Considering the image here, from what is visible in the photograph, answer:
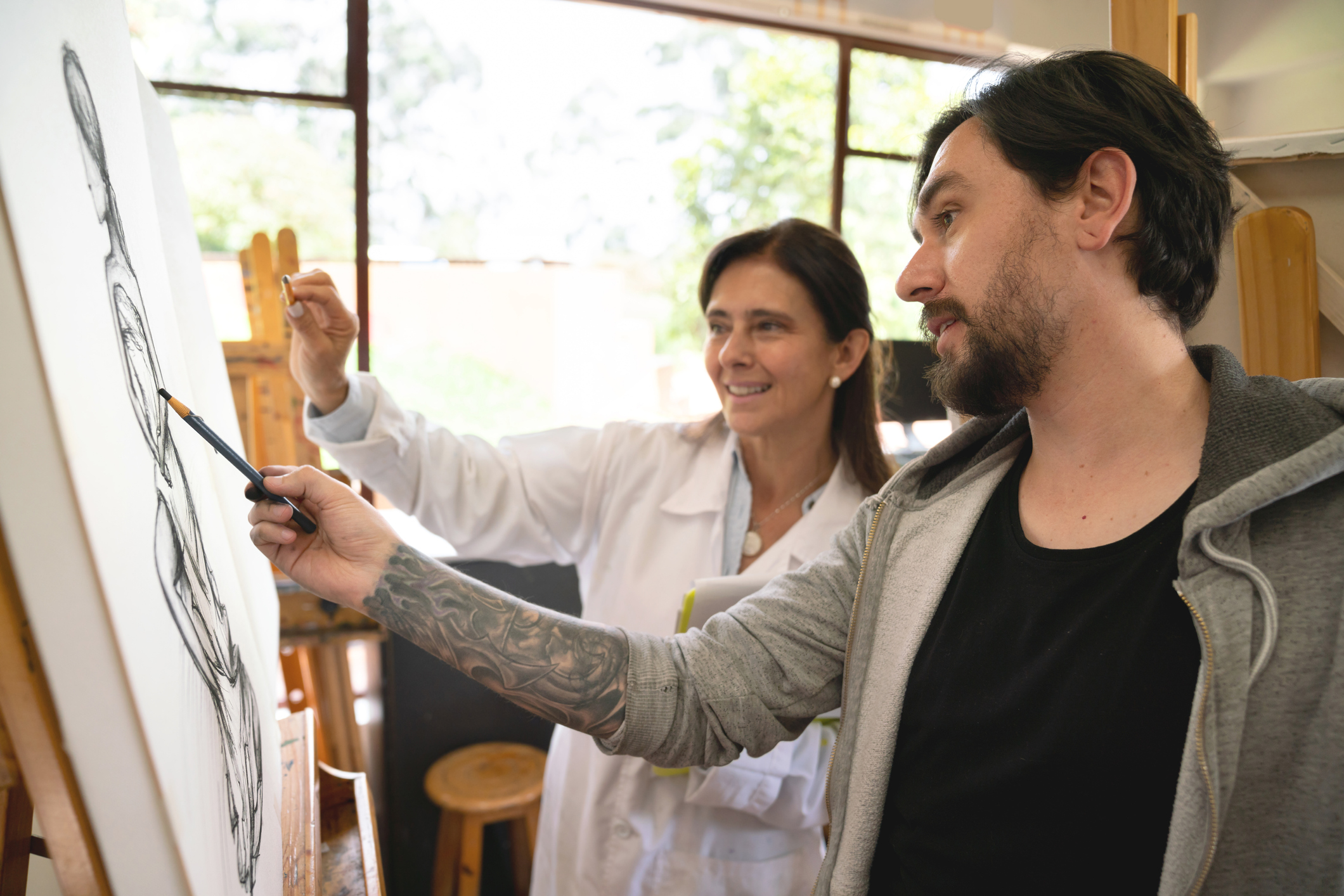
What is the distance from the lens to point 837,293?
1.55 metres

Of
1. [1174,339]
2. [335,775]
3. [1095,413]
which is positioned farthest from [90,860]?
[1174,339]

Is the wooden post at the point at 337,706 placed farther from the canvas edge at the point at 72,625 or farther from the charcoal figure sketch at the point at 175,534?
the canvas edge at the point at 72,625

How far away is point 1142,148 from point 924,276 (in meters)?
0.26

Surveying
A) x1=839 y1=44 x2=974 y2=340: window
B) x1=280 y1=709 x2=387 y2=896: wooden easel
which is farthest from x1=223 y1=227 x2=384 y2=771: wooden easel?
x1=839 y1=44 x2=974 y2=340: window

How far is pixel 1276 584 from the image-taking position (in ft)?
2.25

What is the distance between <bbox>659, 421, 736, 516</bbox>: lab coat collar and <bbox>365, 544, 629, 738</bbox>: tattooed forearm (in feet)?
2.11

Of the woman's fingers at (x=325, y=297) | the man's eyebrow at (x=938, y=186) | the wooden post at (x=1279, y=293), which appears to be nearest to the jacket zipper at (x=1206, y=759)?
the man's eyebrow at (x=938, y=186)

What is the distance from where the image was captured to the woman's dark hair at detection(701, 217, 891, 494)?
1.54m

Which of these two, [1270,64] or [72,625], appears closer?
[72,625]

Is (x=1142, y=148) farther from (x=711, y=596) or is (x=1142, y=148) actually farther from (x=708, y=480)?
(x=708, y=480)

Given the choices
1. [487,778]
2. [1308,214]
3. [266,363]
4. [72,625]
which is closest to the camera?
[72,625]

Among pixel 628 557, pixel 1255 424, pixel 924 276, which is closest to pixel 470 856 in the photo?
pixel 628 557

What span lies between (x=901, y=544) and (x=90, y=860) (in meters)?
0.79

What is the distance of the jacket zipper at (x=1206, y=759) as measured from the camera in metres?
0.65
